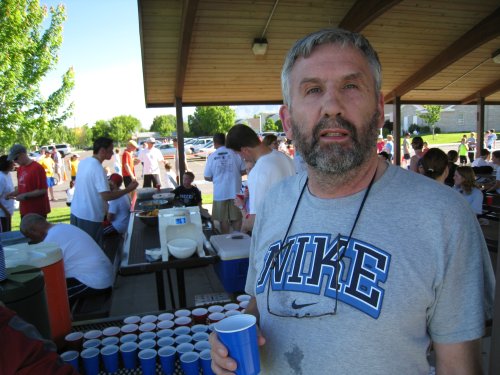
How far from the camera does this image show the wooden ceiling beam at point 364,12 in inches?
251

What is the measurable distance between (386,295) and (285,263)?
295 millimetres

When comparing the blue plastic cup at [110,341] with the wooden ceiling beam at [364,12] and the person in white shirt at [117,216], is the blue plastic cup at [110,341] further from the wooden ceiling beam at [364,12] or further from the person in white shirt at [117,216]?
the wooden ceiling beam at [364,12]

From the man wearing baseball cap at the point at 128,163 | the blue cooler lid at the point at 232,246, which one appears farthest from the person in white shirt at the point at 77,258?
the man wearing baseball cap at the point at 128,163

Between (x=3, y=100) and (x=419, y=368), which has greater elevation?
(x=3, y=100)

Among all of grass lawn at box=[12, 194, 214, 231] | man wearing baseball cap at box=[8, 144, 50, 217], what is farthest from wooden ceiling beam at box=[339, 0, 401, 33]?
man wearing baseball cap at box=[8, 144, 50, 217]

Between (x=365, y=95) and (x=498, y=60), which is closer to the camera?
(x=365, y=95)

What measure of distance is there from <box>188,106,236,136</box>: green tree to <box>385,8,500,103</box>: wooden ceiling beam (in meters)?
53.3

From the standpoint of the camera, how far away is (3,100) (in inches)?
390

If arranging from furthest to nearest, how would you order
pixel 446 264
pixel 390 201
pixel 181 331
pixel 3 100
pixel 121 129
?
pixel 121 129 < pixel 3 100 < pixel 181 331 < pixel 390 201 < pixel 446 264

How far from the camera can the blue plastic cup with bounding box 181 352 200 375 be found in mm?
1489

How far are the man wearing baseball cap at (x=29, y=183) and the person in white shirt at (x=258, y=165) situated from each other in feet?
11.5

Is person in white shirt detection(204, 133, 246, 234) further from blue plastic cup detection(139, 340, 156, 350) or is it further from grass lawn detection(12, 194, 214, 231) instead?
blue plastic cup detection(139, 340, 156, 350)

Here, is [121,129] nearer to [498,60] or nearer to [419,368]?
[498,60]

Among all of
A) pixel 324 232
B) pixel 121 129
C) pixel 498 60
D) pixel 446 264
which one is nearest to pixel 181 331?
pixel 324 232
